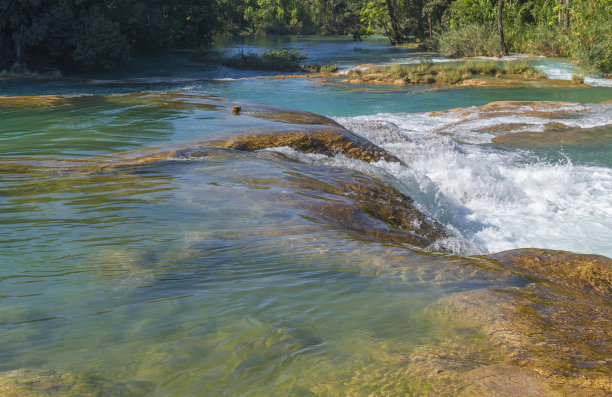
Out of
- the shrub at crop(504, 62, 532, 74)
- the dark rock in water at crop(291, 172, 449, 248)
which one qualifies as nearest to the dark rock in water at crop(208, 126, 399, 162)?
the dark rock in water at crop(291, 172, 449, 248)

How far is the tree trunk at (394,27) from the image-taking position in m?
42.2

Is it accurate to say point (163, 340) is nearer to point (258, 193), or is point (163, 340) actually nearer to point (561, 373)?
point (561, 373)

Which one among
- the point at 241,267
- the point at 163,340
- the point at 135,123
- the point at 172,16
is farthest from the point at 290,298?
the point at 172,16

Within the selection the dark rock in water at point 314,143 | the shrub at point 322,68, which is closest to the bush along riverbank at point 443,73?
the shrub at point 322,68

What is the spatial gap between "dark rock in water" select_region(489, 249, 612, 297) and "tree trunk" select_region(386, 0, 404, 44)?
134ft

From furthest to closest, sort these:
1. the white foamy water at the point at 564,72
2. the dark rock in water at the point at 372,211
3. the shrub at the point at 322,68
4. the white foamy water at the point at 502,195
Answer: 1. the shrub at the point at 322,68
2. the white foamy water at the point at 564,72
3. the white foamy water at the point at 502,195
4. the dark rock in water at the point at 372,211

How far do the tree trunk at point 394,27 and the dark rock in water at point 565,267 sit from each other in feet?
134

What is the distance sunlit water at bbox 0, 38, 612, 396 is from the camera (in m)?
2.35

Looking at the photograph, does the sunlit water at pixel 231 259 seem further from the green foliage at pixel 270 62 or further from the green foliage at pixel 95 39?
the green foliage at pixel 270 62

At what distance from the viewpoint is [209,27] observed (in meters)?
39.5

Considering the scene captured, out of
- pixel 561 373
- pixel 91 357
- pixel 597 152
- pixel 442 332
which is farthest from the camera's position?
pixel 597 152

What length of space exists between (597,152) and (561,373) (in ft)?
31.5

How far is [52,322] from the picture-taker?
8.99ft

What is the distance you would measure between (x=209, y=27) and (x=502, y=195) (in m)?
35.4
